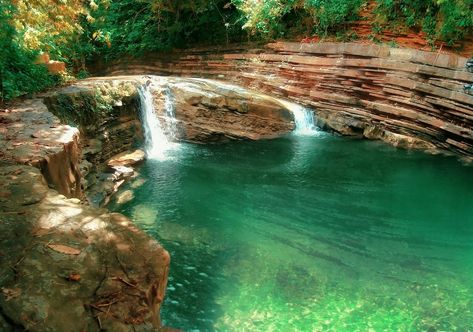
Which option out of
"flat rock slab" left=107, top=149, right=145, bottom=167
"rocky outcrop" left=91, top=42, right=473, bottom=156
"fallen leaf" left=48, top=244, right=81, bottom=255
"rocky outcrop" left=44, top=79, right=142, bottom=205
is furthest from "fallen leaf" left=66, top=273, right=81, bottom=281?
"rocky outcrop" left=91, top=42, right=473, bottom=156

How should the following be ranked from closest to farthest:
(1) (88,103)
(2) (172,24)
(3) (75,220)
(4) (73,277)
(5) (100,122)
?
1. (4) (73,277)
2. (3) (75,220)
3. (1) (88,103)
4. (5) (100,122)
5. (2) (172,24)

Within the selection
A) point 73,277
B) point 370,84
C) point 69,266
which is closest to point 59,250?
point 69,266

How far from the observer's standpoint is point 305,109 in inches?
405

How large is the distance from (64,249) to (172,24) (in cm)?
1330

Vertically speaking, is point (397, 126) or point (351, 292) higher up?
point (397, 126)

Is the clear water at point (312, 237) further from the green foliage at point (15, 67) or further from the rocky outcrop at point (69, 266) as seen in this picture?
the green foliage at point (15, 67)

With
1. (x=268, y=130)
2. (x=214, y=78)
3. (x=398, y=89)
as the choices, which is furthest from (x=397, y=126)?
(x=214, y=78)

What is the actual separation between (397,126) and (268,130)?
3.02 meters

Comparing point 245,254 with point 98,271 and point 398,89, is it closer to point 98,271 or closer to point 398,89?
point 98,271

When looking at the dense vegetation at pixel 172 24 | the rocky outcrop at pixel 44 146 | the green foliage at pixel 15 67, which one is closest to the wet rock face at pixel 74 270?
the rocky outcrop at pixel 44 146

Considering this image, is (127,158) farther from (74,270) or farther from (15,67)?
(74,270)

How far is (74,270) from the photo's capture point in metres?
2.19

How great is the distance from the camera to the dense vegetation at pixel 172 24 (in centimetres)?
680

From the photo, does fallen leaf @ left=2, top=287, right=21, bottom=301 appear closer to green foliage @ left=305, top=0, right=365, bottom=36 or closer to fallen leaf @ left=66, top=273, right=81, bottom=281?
fallen leaf @ left=66, top=273, right=81, bottom=281
